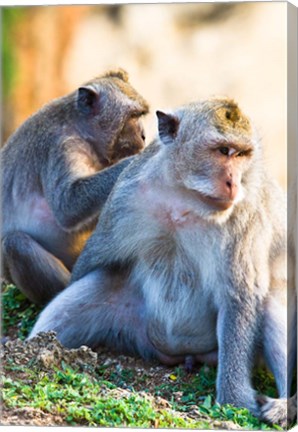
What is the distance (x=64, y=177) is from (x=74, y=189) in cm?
13

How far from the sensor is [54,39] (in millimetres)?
7426

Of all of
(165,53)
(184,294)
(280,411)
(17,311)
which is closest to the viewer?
(280,411)

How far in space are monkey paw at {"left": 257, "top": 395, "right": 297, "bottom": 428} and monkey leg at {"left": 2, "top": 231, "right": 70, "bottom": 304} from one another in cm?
193

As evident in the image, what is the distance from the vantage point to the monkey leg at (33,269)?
8.29m

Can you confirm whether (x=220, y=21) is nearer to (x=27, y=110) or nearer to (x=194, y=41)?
(x=194, y=41)

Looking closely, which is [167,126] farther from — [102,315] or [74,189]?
[102,315]

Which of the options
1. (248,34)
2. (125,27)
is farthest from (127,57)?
(248,34)

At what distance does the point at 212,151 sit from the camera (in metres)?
6.91

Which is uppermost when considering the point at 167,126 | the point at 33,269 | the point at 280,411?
the point at 167,126

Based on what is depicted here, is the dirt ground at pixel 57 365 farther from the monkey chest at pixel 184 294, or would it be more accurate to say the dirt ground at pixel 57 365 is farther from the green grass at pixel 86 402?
the monkey chest at pixel 184 294

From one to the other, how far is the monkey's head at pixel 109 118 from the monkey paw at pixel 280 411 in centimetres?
207

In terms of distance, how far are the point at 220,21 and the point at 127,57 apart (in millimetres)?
722

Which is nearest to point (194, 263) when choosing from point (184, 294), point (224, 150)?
point (184, 294)

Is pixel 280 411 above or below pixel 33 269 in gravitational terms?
below
